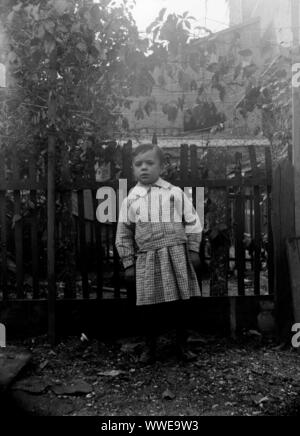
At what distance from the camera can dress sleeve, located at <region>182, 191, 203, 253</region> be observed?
292 cm

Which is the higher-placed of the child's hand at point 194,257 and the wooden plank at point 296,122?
the wooden plank at point 296,122

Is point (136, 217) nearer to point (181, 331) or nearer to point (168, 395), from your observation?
point (181, 331)

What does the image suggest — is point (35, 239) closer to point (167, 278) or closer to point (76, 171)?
point (76, 171)

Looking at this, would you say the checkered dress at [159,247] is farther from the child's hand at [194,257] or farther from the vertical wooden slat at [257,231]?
the vertical wooden slat at [257,231]

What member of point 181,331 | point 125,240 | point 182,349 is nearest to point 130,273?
point 125,240

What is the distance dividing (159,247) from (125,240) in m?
0.26

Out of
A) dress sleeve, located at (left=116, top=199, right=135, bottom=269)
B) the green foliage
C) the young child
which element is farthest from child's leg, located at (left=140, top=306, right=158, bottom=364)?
the green foliage

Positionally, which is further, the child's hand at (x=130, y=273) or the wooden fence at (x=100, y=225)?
the wooden fence at (x=100, y=225)

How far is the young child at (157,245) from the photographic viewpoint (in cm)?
285

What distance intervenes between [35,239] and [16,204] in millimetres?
330

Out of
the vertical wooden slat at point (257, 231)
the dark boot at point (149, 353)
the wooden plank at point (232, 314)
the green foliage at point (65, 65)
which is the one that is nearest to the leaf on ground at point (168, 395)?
the dark boot at point (149, 353)

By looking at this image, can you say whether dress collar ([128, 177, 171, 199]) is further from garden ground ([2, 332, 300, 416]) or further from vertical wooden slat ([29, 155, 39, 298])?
garden ground ([2, 332, 300, 416])

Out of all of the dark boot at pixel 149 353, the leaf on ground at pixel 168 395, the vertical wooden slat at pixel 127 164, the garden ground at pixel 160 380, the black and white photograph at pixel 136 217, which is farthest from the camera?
the vertical wooden slat at pixel 127 164

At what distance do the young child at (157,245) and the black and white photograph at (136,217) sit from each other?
0.01 metres
